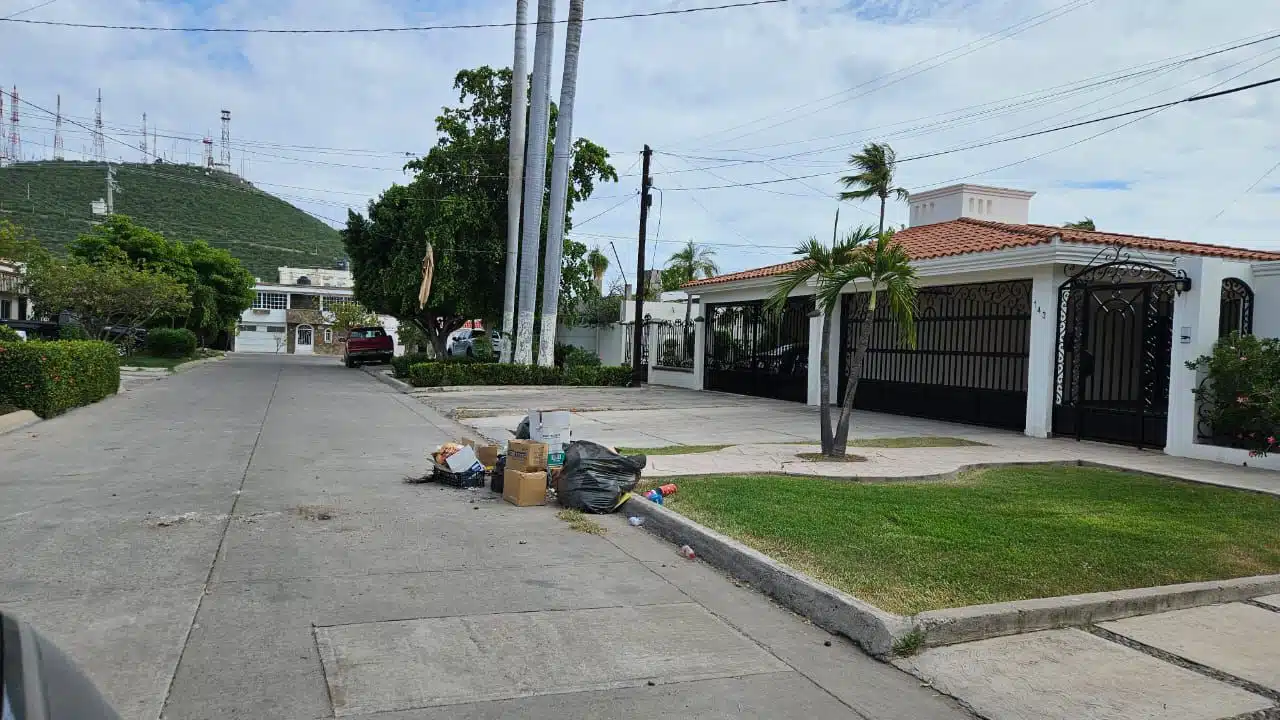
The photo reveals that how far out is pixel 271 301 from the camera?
80938 millimetres

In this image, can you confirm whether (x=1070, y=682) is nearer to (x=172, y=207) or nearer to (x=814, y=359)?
(x=814, y=359)

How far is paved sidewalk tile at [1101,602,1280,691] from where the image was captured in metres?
4.63

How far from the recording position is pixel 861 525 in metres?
7.22

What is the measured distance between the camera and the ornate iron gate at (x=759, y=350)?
71.8 feet

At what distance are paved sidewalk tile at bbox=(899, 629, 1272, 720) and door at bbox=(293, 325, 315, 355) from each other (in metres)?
82.2

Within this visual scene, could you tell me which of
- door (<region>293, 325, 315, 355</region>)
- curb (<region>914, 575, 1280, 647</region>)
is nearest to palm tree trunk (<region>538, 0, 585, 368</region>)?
curb (<region>914, 575, 1280, 647</region>)

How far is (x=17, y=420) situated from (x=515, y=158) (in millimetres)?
16114

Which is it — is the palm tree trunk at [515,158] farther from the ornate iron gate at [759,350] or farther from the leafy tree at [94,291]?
the leafy tree at [94,291]

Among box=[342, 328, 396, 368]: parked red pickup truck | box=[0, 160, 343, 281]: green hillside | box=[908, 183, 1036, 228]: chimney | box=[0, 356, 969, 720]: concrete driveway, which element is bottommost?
box=[0, 356, 969, 720]: concrete driveway

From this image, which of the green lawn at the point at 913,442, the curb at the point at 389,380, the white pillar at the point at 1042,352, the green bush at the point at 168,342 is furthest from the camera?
the green bush at the point at 168,342

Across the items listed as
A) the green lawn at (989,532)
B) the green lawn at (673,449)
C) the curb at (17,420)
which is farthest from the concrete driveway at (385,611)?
the curb at (17,420)

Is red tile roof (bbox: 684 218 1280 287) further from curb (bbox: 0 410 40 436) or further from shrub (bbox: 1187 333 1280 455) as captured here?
curb (bbox: 0 410 40 436)

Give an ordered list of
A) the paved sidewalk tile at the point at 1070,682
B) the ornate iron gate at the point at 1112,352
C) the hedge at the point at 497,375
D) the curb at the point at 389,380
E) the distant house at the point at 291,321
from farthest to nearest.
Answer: the distant house at the point at 291,321 < the curb at the point at 389,380 < the hedge at the point at 497,375 < the ornate iron gate at the point at 1112,352 < the paved sidewalk tile at the point at 1070,682

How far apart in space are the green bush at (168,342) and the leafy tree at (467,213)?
640 inches
